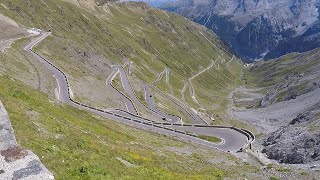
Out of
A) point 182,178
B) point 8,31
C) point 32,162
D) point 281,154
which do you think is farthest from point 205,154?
point 8,31

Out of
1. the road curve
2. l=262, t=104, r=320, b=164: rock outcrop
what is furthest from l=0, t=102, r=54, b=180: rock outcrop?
l=262, t=104, r=320, b=164: rock outcrop

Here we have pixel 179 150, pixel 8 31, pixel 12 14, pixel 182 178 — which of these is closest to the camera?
pixel 182 178

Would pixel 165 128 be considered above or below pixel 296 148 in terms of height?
below

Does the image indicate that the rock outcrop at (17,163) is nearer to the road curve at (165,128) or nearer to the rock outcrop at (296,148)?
the road curve at (165,128)

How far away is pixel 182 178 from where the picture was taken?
31734 mm

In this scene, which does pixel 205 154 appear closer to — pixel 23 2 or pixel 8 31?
pixel 8 31

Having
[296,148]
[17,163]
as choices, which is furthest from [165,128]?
[17,163]

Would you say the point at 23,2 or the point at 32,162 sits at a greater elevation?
the point at 23,2

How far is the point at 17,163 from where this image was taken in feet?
79.4

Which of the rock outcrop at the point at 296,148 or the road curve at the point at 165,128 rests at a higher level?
the rock outcrop at the point at 296,148

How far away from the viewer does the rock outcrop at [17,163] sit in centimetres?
2323

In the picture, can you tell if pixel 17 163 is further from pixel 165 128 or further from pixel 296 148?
pixel 296 148

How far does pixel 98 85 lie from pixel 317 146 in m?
70.8

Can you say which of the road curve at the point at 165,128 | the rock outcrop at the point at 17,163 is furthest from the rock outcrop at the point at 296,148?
the rock outcrop at the point at 17,163
